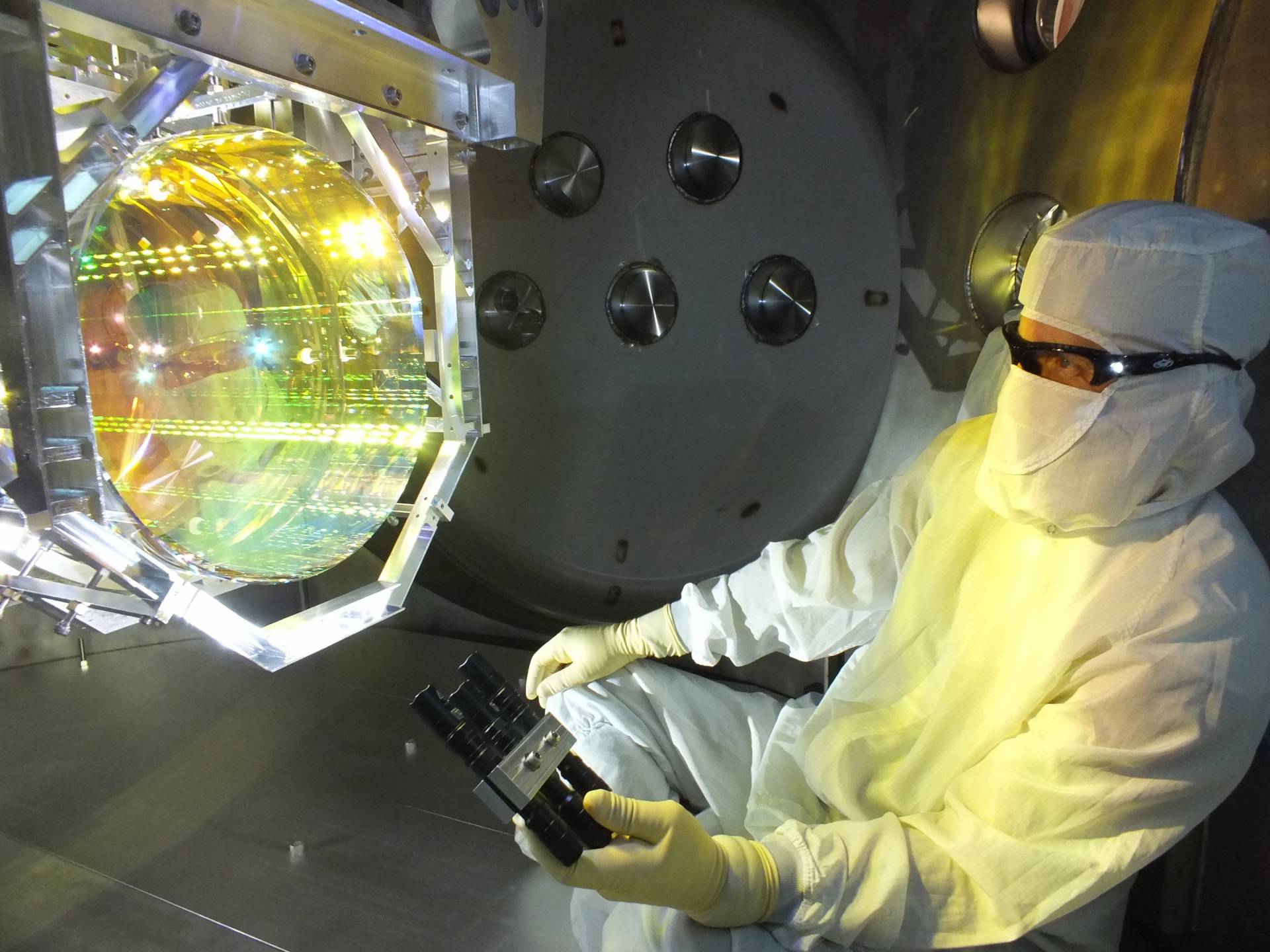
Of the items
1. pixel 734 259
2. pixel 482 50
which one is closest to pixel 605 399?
pixel 734 259

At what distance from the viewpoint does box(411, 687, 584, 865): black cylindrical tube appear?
0.86 meters

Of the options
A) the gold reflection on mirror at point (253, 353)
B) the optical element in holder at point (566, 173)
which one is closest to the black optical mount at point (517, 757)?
the gold reflection on mirror at point (253, 353)

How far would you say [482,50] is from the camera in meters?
1.16

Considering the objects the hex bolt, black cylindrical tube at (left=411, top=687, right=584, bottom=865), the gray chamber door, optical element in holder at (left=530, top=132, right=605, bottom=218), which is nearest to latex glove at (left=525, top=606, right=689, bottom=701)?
the gray chamber door

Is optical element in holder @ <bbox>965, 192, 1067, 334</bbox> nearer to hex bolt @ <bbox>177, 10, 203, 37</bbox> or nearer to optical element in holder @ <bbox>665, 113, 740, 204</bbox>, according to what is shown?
optical element in holder @ <bbox>665, 113, 740, 204</bbox>

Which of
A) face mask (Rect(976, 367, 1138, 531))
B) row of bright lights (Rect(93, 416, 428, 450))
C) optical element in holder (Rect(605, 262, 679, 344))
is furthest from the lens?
optical element in holder (Rect(605, 262, 679, 344))

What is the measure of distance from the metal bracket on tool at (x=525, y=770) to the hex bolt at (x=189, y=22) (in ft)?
2.58

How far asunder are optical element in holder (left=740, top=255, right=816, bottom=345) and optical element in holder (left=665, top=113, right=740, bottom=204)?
16cm

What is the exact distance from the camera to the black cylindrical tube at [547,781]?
2.95 feet

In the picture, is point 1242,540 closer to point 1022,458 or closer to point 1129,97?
point 1022,458

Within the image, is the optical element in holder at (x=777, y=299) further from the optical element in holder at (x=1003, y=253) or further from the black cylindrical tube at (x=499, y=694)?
the black cylindrical tube at (x=499, y=694)

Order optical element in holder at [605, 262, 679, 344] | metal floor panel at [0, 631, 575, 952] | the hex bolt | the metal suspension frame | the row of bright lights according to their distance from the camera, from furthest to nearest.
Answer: optical element in holder at [605, 262, 679, 344] < the row of bright lights < metal floor panel at [0, 631, 575, 952] < the hex bolt < the metal suspension frame

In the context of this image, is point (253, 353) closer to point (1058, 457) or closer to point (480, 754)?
point (480, 754)

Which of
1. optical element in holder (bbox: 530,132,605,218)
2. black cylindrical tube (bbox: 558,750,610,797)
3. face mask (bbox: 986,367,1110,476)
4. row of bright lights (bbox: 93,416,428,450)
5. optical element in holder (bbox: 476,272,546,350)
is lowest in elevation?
black cylindrical tube (bbox: 558,750,610,797)
